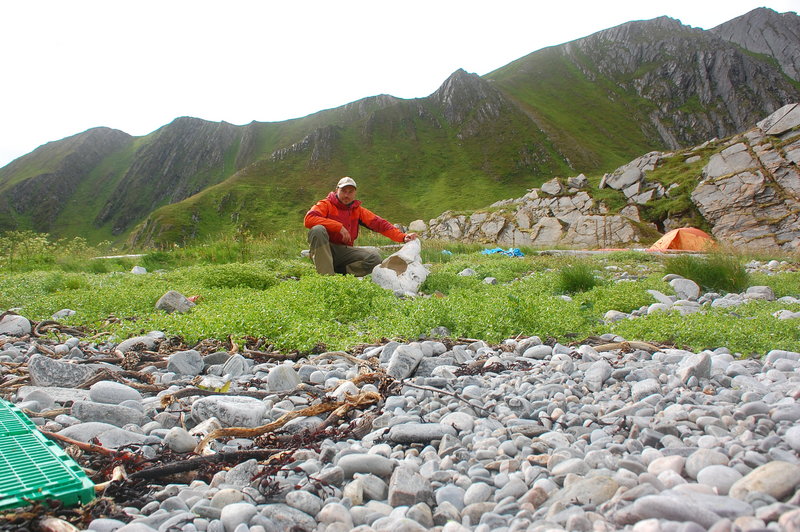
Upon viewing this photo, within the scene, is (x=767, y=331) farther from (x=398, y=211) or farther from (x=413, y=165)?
(x=413, y=165)

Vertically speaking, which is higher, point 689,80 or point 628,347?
point 689,80

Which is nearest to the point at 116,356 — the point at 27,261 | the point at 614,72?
the point at 27,261

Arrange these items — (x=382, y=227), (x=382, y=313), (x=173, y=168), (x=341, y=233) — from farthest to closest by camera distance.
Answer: (x=173, y=168)
(x=382, y=227)
(x=341, y=233)
(x=382, y=313)

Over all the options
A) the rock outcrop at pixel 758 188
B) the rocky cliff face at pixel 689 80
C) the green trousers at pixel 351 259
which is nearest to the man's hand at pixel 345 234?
the green trousers at pixel 351 259

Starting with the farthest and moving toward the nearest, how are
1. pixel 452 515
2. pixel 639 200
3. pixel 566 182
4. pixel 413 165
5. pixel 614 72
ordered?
pixel 614 72 → pixel 413 165 → pixel 566 182 → pixel 639 200 → pixel 452 515

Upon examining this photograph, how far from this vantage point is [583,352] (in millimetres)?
4141

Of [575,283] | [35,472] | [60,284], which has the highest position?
[60,284]

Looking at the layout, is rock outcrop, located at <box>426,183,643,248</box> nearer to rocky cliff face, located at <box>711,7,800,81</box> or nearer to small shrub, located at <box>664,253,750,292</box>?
small shrub, located at <box>664,253,750,292</box>

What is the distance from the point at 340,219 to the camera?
1017cm

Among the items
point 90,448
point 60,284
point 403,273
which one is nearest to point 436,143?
point 403,273

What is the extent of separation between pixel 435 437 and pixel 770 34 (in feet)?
596

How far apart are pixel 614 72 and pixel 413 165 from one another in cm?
7518

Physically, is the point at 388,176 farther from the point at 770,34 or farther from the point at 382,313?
the point at 770,34

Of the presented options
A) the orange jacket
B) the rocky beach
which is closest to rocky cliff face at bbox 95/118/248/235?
the orange jacket
